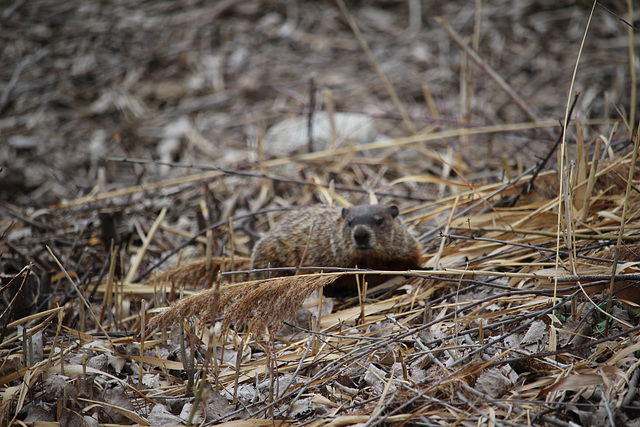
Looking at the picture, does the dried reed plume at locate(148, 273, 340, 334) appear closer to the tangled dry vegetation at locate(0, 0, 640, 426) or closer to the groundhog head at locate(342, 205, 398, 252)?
the tangled dry vegetation at locate(0, 0, 640, 426)

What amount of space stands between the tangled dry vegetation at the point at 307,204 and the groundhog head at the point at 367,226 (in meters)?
Result: 0.37

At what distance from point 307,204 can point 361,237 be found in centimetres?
164

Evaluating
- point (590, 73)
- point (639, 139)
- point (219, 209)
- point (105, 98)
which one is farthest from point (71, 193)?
point (590, 73)

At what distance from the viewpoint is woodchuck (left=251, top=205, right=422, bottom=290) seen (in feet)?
13.1

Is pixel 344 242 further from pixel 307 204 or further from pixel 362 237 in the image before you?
pixel 307 204

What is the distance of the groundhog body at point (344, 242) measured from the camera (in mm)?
3986

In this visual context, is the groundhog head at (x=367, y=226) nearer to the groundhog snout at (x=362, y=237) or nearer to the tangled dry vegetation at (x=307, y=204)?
the groundhog snout at (x=362, y=237)

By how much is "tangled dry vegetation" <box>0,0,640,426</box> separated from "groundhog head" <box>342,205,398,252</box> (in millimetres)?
368

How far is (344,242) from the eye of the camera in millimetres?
4078

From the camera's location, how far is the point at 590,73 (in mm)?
7645

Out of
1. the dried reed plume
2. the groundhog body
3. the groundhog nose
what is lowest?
the groundhog body

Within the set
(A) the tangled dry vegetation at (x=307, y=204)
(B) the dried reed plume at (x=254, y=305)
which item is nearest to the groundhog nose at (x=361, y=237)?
(A) the tangled dry vegetation at (x=307, y=204)

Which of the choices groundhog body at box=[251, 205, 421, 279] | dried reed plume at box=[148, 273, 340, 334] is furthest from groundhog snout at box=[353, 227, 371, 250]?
dried reed plume at box=[148, 273, 340, 334]

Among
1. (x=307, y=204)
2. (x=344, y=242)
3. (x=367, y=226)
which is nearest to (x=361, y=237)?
(x=367, y=226)
